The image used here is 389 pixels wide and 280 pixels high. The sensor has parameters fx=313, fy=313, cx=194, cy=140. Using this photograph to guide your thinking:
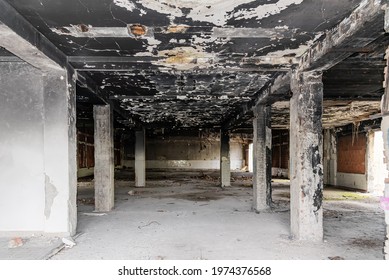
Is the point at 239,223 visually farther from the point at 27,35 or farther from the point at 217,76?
the point at 27,35

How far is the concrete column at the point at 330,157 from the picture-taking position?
15.1m

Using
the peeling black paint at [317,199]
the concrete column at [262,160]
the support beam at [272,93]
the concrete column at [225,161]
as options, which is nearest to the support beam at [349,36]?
the support beam at [272,93]

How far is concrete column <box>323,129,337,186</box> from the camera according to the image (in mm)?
15117

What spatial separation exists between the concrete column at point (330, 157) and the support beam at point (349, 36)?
1153 centimetres

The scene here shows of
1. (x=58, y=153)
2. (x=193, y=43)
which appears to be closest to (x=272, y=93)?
(x=193, y=43)

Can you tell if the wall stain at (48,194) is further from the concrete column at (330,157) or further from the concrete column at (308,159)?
the concrete column at (330,157)

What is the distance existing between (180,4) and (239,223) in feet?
15.0

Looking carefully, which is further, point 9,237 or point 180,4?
point 9,237

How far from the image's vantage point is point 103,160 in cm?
794

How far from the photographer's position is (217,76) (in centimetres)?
609

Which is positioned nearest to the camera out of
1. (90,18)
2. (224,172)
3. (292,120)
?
(90,18)

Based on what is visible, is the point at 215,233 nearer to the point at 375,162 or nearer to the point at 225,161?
the point at 225,161

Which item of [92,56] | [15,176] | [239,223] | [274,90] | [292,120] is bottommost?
[239,223]
